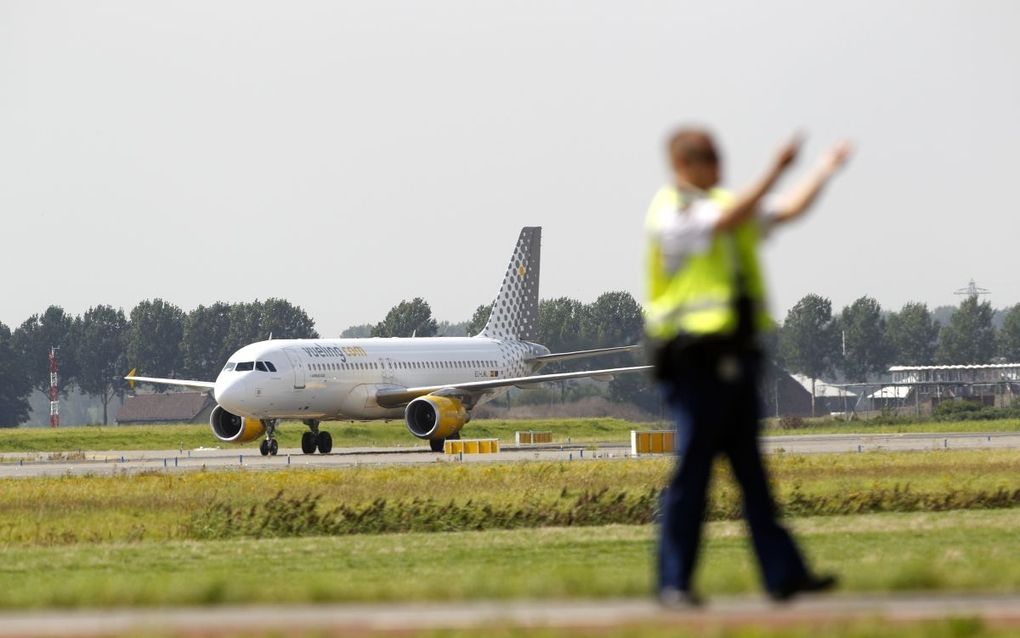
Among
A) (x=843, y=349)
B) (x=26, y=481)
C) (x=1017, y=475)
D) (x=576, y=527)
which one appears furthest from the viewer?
(x=843, y=349)

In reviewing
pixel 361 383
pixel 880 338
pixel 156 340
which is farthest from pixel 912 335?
pixel 361 383

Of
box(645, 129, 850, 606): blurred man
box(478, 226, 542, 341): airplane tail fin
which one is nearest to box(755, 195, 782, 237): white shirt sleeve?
box(645, 129, 850, 606): blurred man

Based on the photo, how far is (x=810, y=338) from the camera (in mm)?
164500

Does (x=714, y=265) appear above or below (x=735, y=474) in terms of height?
above

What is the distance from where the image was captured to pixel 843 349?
165 metres

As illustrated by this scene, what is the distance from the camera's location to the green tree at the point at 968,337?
16901 cm

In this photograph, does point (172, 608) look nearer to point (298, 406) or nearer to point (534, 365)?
point (298, 406)

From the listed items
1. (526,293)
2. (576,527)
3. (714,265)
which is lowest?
(576,527)

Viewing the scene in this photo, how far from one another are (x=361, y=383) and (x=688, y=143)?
163ft

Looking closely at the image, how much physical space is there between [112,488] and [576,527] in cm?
1290

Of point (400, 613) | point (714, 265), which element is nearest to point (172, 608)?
point (400, 613)

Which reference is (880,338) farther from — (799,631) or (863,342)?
(799,631)

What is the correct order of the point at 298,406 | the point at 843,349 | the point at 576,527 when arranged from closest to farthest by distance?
the point at 576,527, the point at 298,406, the point at 843,349

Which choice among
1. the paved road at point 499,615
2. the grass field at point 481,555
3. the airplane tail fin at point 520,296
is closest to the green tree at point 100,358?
the airplane tail fin at point 520,296
